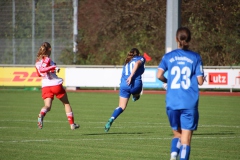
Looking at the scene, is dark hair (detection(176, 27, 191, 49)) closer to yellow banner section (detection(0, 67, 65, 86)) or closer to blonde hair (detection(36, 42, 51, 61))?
blonde hair (detection(36, 42, 51, 61))

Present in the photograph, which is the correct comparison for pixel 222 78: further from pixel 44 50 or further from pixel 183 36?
pixel 183 36

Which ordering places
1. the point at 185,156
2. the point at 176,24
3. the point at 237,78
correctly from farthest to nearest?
1. the point at 237,78
2. the point at 176,24
3. the point at 185,156

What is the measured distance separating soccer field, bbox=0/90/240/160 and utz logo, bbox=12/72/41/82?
1398cm

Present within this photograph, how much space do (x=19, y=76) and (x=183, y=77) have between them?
28.2 metres

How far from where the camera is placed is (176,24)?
19.2 m

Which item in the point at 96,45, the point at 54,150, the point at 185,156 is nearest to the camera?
the point at 185,156

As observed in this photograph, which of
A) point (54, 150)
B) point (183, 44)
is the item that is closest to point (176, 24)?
point (54, 150)

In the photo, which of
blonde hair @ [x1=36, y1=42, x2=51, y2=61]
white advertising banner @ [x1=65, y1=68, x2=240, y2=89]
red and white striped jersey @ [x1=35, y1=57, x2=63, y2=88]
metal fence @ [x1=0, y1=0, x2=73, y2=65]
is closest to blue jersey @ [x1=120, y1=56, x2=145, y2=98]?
red and white striped jersey @ [x1=35, y1=57, x2=63, y2=88]

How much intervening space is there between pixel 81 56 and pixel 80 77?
15.0 meters

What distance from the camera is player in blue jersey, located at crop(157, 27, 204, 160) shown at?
8.53 metres

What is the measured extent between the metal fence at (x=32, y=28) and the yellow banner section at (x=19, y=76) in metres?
9.34

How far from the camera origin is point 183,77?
860 centimetres

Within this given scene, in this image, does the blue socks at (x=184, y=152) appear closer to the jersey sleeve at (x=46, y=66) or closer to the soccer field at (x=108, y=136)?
the soccer field at (x=108, y=136)

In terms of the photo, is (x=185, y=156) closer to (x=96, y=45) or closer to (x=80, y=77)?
(x=80, y=77)
